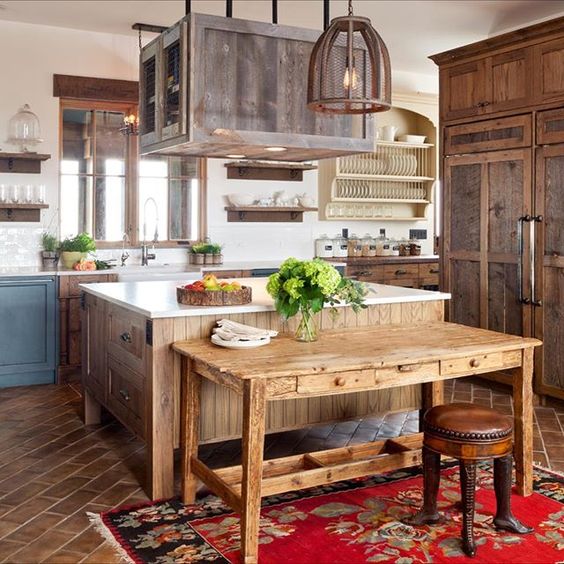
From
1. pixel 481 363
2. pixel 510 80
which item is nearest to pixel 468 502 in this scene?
pixel 481 363

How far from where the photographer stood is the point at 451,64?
6.51 meters

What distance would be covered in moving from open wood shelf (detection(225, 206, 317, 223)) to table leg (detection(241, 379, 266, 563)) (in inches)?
198

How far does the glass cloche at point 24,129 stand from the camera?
22.8ft

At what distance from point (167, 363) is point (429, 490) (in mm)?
1433

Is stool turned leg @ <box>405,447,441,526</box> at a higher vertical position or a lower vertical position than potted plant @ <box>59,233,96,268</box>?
lower

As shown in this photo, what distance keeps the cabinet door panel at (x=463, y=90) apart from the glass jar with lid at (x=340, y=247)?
2.50m

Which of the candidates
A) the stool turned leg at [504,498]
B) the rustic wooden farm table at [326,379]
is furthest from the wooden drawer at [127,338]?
the stool turned leg at [504,498]

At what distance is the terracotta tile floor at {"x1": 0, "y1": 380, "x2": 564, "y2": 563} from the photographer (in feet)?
11.1

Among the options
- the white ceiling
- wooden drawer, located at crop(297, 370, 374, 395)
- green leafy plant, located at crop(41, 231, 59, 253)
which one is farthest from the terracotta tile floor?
the white ceiling

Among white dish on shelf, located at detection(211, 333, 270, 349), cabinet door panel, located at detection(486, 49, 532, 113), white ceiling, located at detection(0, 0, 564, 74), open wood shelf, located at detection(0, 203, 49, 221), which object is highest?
white ceiling, located at detection(0, 0, 564, 74)

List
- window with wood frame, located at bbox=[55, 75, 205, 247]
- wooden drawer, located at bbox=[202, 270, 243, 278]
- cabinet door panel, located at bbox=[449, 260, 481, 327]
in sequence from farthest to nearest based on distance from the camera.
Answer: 1. window with wood frame, located at bbox=[55, 75, 205, 247]
2. wooden drawer, located at bbox=[202, 270, 243, 278]
3. cabinet door panel, located at bbox=[449, 260, 481, 327]

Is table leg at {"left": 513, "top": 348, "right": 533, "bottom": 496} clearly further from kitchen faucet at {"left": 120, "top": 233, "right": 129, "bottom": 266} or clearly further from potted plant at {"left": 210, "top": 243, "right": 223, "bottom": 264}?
kitchen faucet at {"left": 120, "top": 233, "right": 129, "bottom": 266}

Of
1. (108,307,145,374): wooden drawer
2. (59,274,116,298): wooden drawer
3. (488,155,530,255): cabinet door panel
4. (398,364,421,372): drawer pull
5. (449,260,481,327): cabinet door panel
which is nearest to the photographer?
(398,364,421,372): drawer pull

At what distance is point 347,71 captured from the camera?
3.50 metres
